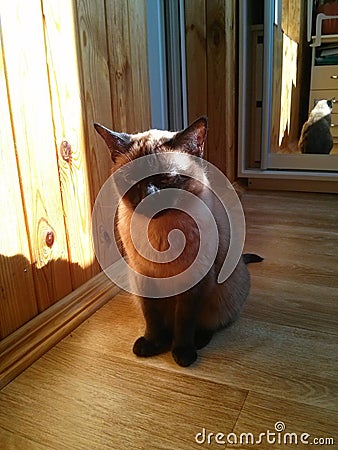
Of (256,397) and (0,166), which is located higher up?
(0,166)

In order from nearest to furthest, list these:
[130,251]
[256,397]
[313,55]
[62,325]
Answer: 1. [256,397]
2. [130,251]
3. [62,325]
4. [313,55]

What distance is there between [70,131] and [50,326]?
1.82 ft

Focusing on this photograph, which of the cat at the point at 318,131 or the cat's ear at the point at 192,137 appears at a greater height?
the cat's ear at the point at 192,137

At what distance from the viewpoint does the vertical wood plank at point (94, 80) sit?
1160 millimetres

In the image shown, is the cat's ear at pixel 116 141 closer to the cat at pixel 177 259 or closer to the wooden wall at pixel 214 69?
the cat at pixel 177 259

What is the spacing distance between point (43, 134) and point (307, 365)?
890 millimetres

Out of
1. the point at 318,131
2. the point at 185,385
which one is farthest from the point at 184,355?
the point at 318,131

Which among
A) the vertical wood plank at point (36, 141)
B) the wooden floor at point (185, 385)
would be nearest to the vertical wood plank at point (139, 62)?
the vertical wood plank at point (36, 141)

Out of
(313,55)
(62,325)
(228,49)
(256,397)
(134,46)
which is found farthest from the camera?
(313,55)

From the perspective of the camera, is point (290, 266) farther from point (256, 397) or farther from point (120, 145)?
point (120, 145)

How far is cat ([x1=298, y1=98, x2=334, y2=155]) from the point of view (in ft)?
7.98

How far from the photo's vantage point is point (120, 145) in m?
0.96

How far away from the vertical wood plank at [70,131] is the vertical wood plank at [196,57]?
46.3 inches

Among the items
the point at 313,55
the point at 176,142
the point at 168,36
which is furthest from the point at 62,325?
the point at 313,55
